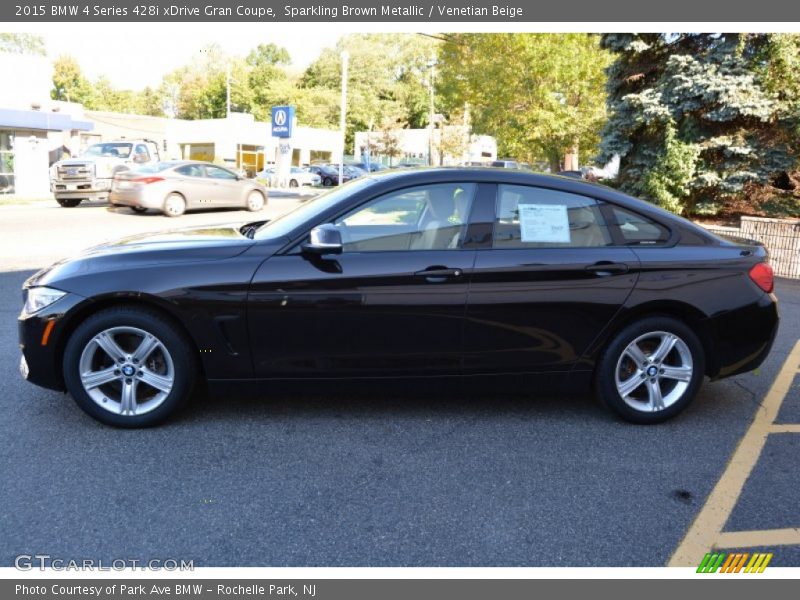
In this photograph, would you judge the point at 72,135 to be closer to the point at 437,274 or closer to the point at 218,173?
the point at 218,173

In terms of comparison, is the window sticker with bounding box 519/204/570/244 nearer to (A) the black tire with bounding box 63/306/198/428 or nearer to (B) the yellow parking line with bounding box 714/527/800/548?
(B) the yellow parking line with bounding box 714/527/800/548

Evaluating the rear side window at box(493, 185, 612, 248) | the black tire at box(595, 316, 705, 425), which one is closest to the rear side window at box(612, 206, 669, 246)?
the rear side window at box(493, 185, 612, 248)

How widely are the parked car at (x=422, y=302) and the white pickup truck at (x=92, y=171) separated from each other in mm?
16673

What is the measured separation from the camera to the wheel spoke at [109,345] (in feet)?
12.7

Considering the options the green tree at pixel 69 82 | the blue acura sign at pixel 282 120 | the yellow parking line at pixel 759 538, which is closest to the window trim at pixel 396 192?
the yellow parking line at pixel 759 538

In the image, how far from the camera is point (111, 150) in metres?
21.1

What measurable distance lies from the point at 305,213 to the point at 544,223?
5.01 feet

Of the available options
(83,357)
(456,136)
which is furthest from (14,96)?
(83,357)

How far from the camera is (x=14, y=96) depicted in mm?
28391

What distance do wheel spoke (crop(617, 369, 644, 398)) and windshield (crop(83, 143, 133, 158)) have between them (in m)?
20.1

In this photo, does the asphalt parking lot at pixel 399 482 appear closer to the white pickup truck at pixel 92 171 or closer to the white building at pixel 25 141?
the white pickup truck at pixel 92 171

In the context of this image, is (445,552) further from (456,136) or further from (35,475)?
(456,136)

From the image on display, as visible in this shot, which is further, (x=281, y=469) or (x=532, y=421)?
(x=532, y=421)

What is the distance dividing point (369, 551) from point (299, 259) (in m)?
1.77
